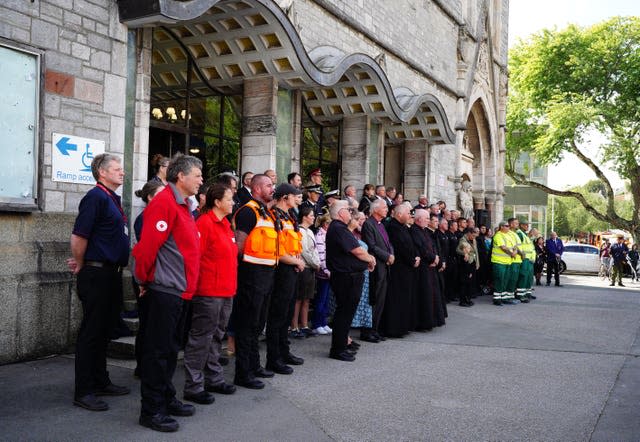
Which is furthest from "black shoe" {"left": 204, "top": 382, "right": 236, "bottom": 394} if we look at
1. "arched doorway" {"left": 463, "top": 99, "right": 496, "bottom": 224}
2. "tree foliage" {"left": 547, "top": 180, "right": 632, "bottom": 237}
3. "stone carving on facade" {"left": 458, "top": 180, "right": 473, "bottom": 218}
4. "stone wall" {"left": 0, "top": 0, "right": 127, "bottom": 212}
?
"tree foliage" {"left": 547, "top": 180, "right": 632, "bottom": 237}

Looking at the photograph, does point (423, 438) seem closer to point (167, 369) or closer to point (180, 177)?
point (167, 369)

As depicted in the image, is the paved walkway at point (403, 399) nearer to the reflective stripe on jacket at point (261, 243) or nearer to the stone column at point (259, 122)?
the reflective stripe on jacket at point (261, 243)

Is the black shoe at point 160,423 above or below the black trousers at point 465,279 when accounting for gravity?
below

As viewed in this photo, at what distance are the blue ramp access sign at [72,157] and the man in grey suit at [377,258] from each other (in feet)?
11.5

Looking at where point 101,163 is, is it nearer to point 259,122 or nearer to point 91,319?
point 91,319

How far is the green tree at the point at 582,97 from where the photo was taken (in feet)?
95.5

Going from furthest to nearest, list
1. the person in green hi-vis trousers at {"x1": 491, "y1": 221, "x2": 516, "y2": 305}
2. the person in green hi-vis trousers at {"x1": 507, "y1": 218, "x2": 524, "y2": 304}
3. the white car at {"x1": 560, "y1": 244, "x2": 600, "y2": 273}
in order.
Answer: the white car at {"x1": 560, "y1": 244, "x2": 600, "y2": 273}
the person in green hi-vis trousers at {"x1": 507, "y1": 218, "x2": 524, "y2": 304}
the person in green hi-vis trousers at {"x1": 491, "y1": 221, "x2": 516, "y2": 305}

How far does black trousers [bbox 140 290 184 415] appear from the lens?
14.2ft

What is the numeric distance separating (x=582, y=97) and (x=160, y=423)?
100 ft

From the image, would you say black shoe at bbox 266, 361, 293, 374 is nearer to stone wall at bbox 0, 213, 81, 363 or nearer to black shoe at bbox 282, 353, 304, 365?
black shoe at bbox 282, 353, 304, 365

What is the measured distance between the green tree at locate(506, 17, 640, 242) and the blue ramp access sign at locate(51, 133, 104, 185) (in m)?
26.0

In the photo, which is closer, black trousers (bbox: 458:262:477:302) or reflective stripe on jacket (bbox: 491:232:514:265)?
black trousers (bbox: 458:262:477:302)

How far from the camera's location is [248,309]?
5543 mm

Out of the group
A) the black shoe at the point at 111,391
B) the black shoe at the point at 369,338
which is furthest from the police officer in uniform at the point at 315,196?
the black shoe at the point at 111,391
